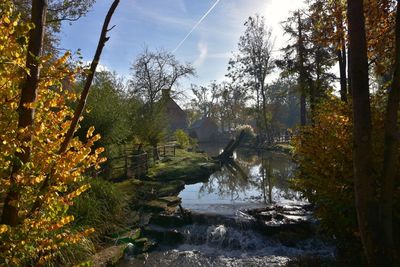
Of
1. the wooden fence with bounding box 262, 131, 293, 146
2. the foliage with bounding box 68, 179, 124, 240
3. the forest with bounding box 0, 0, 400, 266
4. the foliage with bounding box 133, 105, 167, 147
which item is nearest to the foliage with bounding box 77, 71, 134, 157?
the forest with bounding box 0, 0, 400, 266

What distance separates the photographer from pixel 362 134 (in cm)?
468

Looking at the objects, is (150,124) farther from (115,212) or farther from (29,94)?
(29,94)

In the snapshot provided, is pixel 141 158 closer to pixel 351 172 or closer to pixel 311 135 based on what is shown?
pixel 311 135

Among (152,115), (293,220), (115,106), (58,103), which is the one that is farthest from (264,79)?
(58,103)

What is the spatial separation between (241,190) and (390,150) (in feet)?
44.9

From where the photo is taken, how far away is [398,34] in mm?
4711

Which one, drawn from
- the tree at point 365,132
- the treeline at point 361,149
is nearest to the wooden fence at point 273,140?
the treeline at point 361,149

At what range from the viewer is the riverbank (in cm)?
890

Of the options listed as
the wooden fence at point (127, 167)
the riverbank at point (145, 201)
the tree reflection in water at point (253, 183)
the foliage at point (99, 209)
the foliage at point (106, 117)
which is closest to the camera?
the foliage at point (99, 209)

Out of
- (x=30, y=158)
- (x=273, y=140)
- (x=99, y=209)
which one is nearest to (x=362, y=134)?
(x=30, y=158)

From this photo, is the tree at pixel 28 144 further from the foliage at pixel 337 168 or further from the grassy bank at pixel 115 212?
the foliage at pixel 337 168

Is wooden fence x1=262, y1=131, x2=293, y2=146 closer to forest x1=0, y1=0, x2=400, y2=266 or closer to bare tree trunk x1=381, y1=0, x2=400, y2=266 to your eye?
forest x1=0, y1=0, x2=400, y2=266

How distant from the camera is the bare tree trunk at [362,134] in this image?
468cm

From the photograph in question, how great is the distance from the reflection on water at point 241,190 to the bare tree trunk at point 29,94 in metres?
10.6
